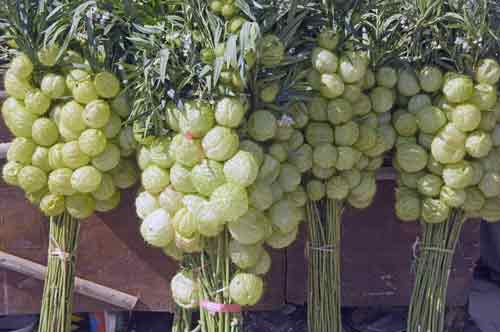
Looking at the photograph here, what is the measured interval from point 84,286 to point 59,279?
0.55m

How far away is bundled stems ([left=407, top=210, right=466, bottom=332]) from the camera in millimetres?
2803

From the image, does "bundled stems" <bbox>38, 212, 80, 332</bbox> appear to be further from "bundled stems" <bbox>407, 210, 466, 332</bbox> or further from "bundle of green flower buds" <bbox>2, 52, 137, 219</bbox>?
"bundled stems" <bbox>407, 210, 466, 332</bbox>

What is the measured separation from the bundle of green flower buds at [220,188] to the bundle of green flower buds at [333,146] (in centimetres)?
22

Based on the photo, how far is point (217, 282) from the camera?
2.45 metres

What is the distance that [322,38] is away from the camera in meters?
2.49

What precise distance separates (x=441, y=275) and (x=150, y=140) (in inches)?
67.7

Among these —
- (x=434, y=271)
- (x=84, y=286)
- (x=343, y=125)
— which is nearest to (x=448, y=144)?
(x=343, y=125)

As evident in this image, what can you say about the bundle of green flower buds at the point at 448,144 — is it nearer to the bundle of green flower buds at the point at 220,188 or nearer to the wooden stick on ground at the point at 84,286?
the bundle of green flower buds at the point at 220,188

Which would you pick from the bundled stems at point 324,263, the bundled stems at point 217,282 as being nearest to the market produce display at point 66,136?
the bundled stems at point 217,282

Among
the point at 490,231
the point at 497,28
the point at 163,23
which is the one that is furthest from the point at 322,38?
the point at 490,231

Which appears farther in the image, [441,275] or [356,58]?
[441,275]

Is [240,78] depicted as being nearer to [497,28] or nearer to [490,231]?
[497,28]

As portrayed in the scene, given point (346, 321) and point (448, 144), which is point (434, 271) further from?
point (346, 321)

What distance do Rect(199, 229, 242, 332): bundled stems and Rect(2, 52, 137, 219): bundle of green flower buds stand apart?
63cm
